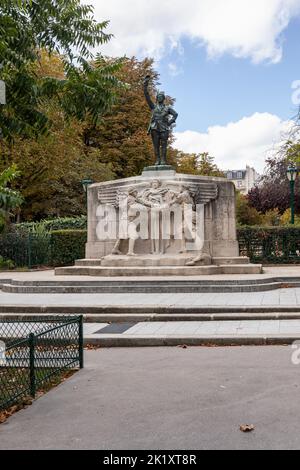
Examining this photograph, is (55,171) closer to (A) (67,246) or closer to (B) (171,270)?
(A) (67,246)

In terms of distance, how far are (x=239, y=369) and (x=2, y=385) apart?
306 cm

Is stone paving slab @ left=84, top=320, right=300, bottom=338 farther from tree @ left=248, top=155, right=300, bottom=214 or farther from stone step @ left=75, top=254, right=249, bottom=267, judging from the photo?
tree @ left=248, top=155, right=300, bottom=214

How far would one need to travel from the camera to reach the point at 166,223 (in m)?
19.7

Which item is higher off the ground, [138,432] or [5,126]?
[5,126]

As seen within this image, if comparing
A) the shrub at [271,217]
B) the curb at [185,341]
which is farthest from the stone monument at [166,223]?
the shrub at [271,217]

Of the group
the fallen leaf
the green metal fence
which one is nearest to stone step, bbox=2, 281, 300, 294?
the green metal fence

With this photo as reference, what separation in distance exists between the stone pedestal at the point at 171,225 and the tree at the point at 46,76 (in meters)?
10.8

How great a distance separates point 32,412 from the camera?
20.6 ft

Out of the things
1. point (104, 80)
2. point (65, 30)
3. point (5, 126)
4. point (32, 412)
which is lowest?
point (32, 412)

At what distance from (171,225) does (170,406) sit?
1357 cm

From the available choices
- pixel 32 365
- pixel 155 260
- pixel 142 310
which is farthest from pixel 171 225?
pixel 32 365
